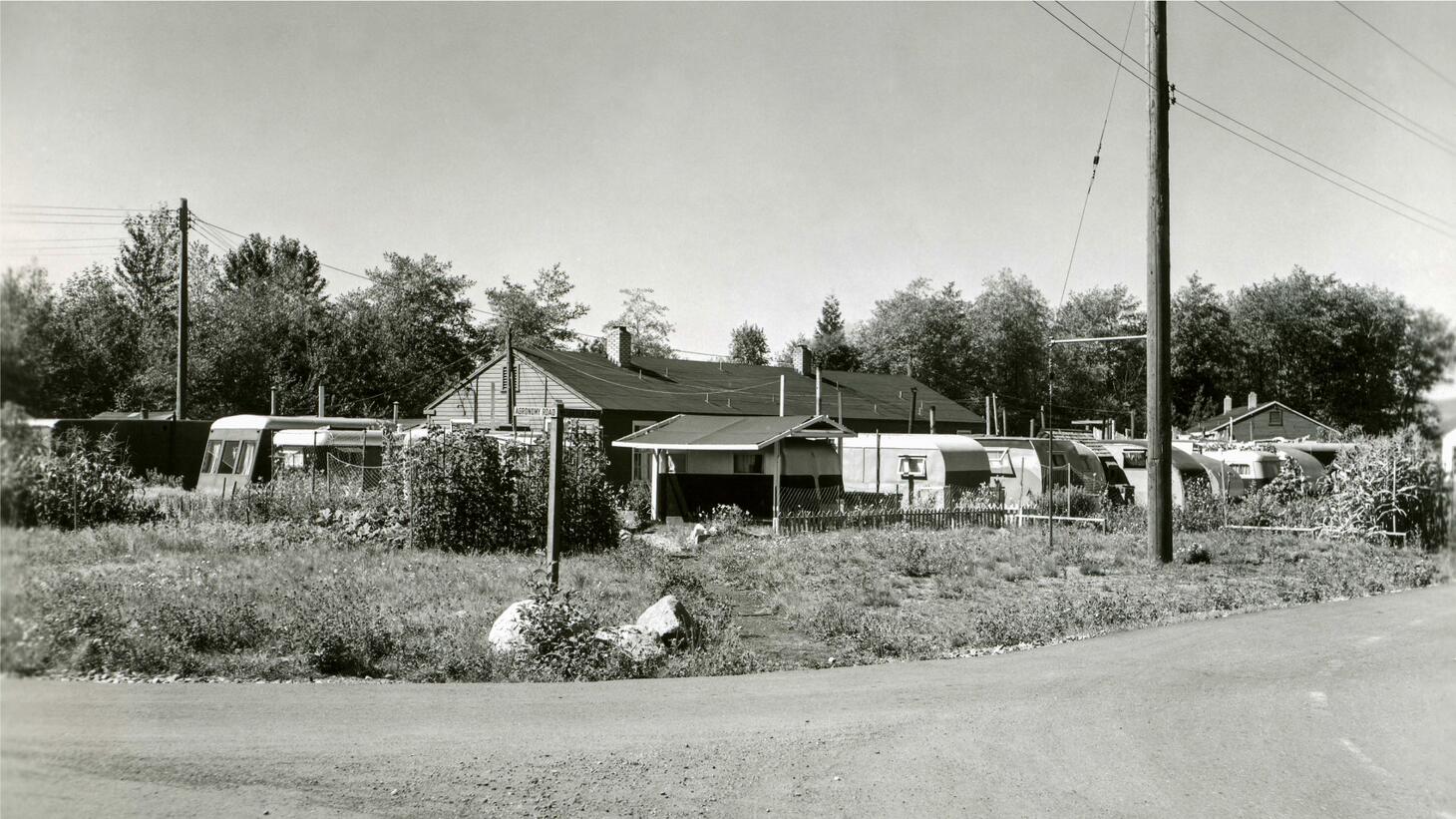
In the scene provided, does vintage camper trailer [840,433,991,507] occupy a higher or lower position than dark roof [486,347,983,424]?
lower

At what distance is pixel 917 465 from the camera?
26562 mm

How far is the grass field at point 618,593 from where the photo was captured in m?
7.91

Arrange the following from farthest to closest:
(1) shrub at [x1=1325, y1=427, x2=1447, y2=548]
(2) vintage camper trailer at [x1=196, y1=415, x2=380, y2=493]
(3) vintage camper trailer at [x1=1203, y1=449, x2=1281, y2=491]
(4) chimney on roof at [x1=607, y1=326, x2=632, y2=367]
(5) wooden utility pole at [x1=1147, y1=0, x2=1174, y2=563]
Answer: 1. (4) chimney on roof at [x1=607, y1=326, x2=632, y2=367]
2. (2) vintage camper trailer at [x1=196, y1=415, x2=380, y2=493]
3. (3) vintage camper trailer at [x1=1203, y1=449, x2=1281, y2=491]
4. (5) wooden utility pole at [x1=1147, y1=0, x2=1174, y2=563]
5. (1) shrub at [x1=1325, y1=427, x2=1447, y2=548]

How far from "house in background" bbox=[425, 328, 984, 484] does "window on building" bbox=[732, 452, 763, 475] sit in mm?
4994

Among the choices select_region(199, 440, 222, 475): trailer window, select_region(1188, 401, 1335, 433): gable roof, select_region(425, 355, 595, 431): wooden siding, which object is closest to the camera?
select_region(1188, 401, 1335, 433): gable roof

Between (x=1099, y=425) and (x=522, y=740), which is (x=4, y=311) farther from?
(x=1099, y=425)

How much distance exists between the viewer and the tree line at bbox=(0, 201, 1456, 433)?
3.29 meters

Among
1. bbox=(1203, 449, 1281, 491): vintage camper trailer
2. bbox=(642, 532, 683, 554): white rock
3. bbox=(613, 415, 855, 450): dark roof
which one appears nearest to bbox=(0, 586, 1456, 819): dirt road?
bbox=(642, 532, 683, 554): white rock

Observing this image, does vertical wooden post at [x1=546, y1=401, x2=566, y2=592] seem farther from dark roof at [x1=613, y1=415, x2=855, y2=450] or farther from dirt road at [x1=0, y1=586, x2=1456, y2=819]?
dark roof at [x1=613, y1=415, x2=855, y2=450]

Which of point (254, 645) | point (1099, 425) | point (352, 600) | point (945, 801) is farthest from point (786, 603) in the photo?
point (1099, 425)

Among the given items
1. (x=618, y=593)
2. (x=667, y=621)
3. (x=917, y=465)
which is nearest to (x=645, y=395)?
(x=917, y=465)

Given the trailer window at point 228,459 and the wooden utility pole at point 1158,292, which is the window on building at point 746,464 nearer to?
the wooden utility pole at point 1158,292

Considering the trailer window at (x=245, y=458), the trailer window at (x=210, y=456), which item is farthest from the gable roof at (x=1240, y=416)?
the trailer window at (x=210, y=456)

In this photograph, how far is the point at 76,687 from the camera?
483 cm
